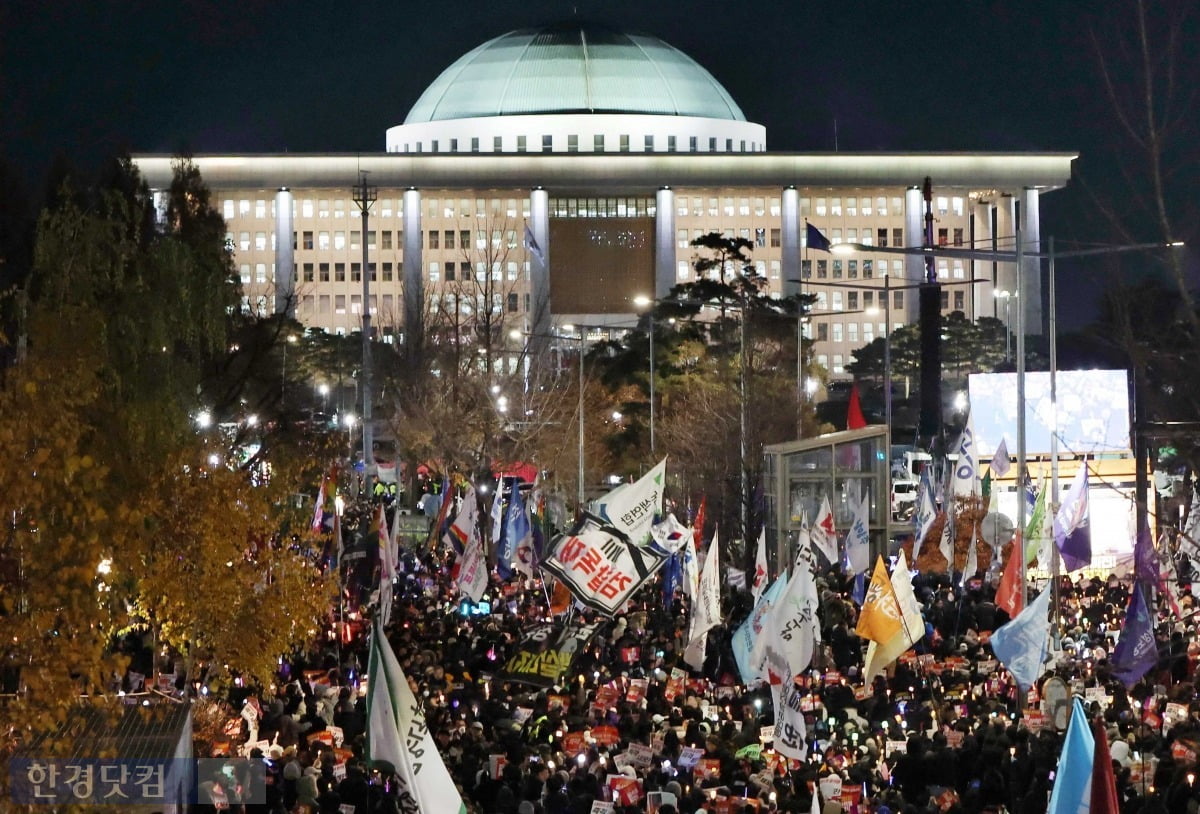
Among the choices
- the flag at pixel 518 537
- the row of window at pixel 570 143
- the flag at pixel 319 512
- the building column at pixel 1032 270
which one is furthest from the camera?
the row of window at pixel 570 143

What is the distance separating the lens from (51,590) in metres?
10.4

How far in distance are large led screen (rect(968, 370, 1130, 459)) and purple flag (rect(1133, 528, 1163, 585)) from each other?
24791mm

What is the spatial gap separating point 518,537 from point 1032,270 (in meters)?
93.6

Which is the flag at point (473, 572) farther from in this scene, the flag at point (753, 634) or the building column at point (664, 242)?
the building column at point (664, 242)

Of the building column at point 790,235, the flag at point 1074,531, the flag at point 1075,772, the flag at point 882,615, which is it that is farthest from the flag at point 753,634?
the building column at point 790,235

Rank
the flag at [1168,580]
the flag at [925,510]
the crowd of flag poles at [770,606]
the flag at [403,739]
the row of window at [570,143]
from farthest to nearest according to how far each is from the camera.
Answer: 1. the row of window at [570,143]
2. the flag at [925,510]
3. the flag at [1168,580]
4. the crowd of flag poles at [770,606]
5. the flag at [403,739]

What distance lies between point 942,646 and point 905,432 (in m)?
45.2

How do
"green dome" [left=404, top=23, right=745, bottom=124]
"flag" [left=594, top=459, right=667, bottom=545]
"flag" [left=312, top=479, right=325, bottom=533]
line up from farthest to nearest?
"green dome" [left=404, top=23, right=745, bottom=124] < "flag" [left=312, top=479, right=325, bottom=533] < "flag" [left=594, top=459, right=667, bottom=545]

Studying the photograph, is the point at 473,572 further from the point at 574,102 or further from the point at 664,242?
the point at 574,102

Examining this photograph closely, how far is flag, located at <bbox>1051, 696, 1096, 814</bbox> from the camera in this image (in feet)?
36.5

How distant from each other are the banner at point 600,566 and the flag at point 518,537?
10856mm

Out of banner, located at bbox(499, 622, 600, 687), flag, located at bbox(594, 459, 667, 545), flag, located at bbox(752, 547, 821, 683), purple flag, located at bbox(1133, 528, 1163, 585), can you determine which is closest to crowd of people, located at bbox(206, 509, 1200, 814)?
banner, located at bbox(499, 622, 600, 687)

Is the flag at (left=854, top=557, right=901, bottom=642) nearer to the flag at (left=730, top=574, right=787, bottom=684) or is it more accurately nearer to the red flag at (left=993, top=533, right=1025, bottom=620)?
the flag at (left=730, top=574, right=787, bottom=684)

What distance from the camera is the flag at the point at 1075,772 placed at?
36.5 ft
